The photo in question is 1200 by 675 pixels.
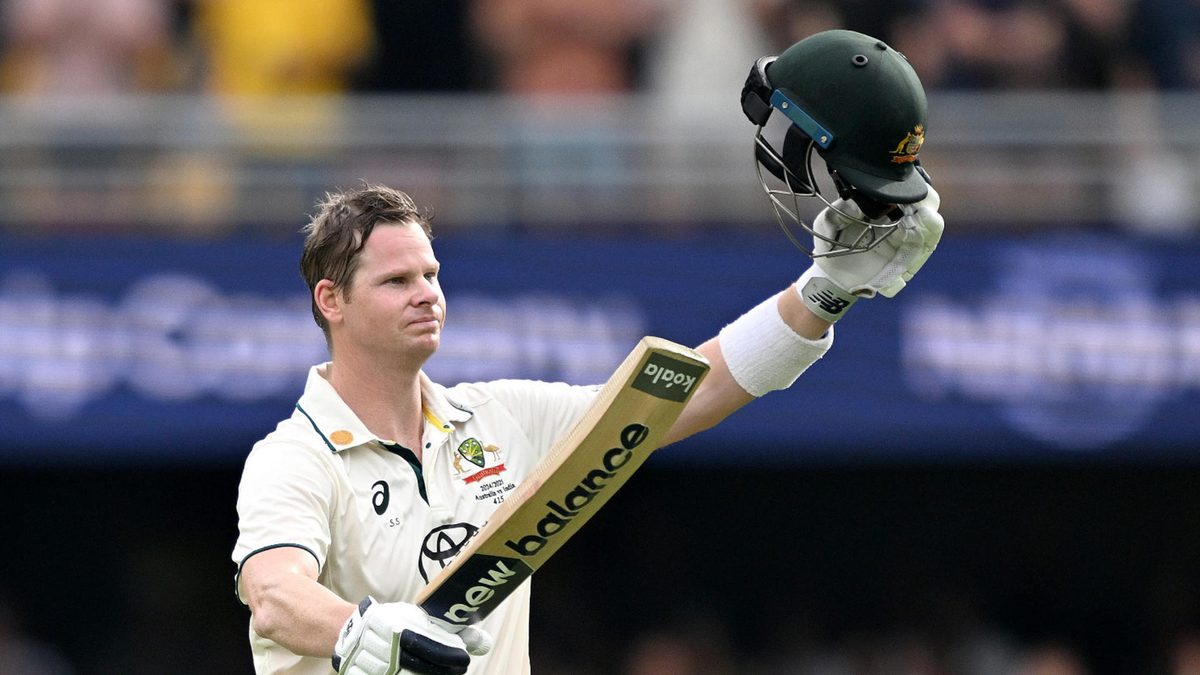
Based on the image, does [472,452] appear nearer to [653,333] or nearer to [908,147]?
[908,147]

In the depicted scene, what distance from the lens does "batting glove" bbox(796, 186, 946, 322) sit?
170 inches

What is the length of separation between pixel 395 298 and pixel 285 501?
492 mm

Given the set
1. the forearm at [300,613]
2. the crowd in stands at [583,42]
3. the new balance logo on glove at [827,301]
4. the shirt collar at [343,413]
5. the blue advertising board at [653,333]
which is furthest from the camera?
the crowd in stands at [583,42]

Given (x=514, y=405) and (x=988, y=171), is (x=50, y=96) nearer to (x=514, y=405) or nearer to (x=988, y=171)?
(x=988, y=171)

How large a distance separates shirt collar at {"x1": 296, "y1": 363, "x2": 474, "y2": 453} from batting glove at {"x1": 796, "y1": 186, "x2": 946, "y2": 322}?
82 cm

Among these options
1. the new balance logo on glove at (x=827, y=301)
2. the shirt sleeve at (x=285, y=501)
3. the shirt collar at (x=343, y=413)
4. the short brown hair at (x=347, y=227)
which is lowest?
the shirt sleeve at (x=285, y=501)

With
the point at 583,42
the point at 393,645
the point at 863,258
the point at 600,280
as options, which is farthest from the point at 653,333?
the point at 393,645

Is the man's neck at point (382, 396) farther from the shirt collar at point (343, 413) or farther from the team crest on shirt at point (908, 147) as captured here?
the team crest on shirt at point (908, 147)

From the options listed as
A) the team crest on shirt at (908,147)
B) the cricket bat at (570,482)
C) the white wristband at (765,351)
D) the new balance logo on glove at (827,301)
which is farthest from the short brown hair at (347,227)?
the team crest on shirt at (908,147)

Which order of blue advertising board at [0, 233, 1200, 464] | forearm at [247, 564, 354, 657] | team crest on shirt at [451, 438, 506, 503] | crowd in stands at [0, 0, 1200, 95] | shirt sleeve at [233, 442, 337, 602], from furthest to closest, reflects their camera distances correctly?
crowd in stands at [0, 0, 1200, 95] → blue advertising board at [0, 233, 1200, 464] → team crest on shirt at [451, 438, 506, 503] → shirt sleeve at [233, 442, 337, 602] → forearm at [247, 564, 354, 657]

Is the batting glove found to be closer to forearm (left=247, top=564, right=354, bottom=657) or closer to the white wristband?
the white wristband

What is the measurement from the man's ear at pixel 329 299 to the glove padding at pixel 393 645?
0.80 metres

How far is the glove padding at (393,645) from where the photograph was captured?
141 inches

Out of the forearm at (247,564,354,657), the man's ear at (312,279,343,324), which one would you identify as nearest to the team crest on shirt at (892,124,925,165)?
the man's ear at (312,279,343,324)
